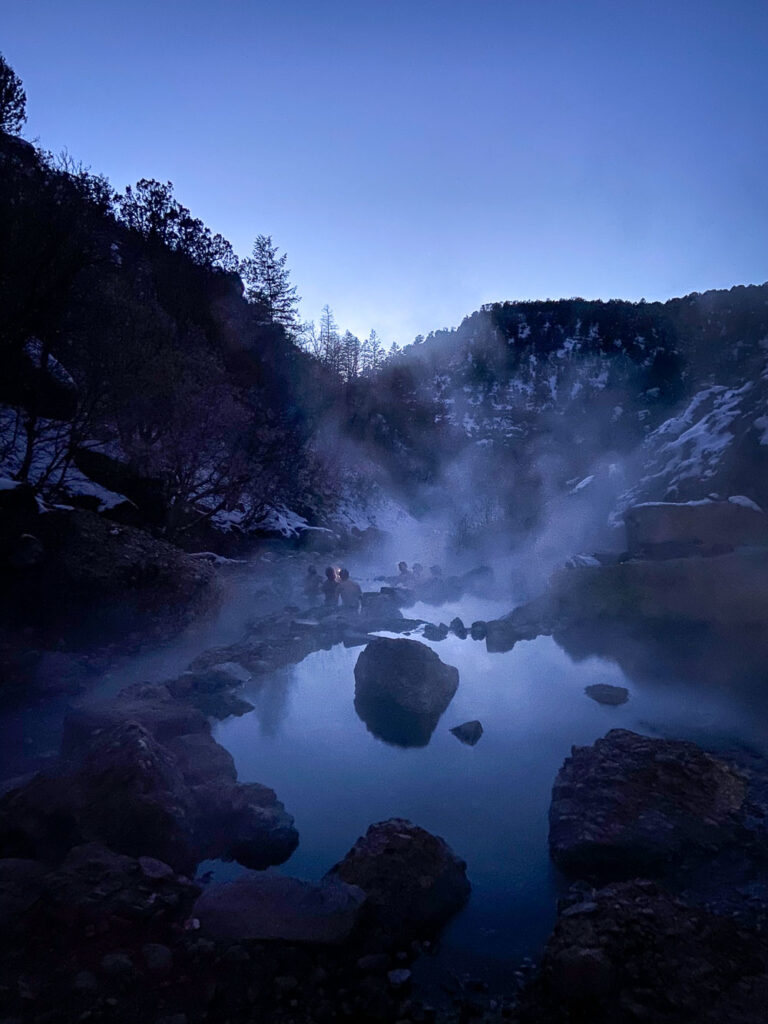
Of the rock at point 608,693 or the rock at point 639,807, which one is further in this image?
the rock at point 608,693

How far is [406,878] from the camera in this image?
174 inches

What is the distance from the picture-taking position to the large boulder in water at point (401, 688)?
855 cm

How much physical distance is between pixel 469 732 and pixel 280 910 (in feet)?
15.2

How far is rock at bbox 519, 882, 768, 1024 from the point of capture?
10.6 feet

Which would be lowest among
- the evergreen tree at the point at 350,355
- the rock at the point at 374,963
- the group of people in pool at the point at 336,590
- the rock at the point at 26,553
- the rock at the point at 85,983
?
the rock at the point at 374,963

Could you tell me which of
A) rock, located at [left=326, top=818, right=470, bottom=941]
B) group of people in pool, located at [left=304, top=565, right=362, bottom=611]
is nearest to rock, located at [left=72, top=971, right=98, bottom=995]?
rock, located at [left=326, top=818, right=470, bottom=941]

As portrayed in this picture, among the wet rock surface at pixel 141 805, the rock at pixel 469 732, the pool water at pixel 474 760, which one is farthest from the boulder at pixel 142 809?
the rock at pixel 469 732

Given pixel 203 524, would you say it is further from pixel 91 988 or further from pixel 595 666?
pixel 91 988

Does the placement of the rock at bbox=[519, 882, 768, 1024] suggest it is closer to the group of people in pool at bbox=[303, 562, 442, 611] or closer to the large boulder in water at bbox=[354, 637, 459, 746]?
the large boulder in water at bbox=[354, 637, 459, 746]

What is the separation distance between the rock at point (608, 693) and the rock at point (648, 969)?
566cm

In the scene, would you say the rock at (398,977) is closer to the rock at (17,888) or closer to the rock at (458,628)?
the rock at (17,888)

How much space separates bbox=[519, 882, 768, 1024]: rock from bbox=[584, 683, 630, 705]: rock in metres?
5.66

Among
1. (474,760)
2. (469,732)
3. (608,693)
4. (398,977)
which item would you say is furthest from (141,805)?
(608,693)

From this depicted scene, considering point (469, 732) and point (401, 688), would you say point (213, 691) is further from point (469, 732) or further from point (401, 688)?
point (469, 732)
